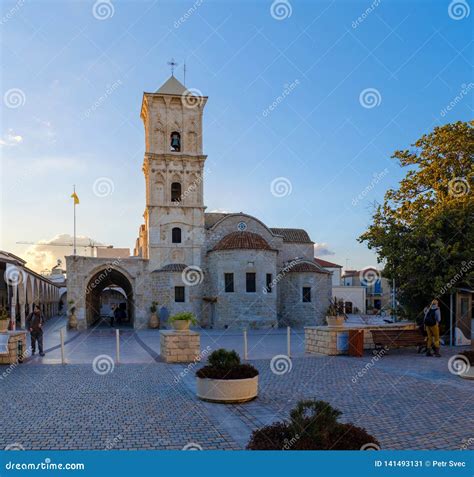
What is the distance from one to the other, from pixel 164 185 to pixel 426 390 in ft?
95.5

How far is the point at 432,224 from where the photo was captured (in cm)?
1791

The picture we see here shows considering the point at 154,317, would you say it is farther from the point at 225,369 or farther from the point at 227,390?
the point at 227,390

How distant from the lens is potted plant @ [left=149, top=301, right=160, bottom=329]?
3412cm

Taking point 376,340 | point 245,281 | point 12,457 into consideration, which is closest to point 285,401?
point 12,457

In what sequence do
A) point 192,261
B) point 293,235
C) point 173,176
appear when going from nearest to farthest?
point 192,261, point 173,176, point 293,235

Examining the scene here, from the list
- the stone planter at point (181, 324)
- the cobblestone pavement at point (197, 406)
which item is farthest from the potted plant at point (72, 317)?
the stone planter at point (181, 324)

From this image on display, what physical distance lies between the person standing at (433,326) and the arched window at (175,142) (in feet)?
87.0

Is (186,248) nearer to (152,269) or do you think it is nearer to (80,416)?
(152,269)

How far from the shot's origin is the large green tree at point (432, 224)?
17500 mm

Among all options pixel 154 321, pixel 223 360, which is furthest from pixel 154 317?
pixel 223 360

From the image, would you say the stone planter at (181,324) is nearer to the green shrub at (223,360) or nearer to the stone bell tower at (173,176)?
the green shrub at (223,360)

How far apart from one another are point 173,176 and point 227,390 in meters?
29.4

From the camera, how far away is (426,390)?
1004 centimetres

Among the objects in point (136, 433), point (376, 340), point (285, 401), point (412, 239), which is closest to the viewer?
point (136, 433)
